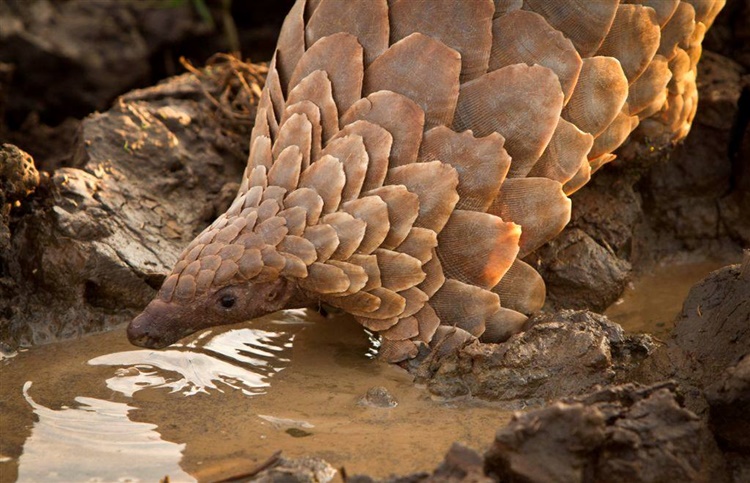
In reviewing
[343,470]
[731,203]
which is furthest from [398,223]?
[731,203]

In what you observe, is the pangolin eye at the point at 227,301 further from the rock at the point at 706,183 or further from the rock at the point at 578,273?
the rock at the point at 706,183

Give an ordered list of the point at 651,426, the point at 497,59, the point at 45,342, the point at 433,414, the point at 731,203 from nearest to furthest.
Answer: the point at 651,426 → the point at 433,414 → the point at 497,59 → the point at 45,342 → the point at 731,203

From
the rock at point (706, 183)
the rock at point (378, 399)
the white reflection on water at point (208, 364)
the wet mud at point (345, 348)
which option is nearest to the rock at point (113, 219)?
the wet mud at point (345, 348)

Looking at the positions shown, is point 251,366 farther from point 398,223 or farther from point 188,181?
point 188,181

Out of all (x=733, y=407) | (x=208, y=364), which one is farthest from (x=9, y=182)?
(x=733, y=407)

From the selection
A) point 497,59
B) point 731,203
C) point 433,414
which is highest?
point 497,59

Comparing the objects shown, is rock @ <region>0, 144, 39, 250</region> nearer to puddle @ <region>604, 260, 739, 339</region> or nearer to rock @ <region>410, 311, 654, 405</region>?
rock @ <region>410, 311, 654, 405</region>
